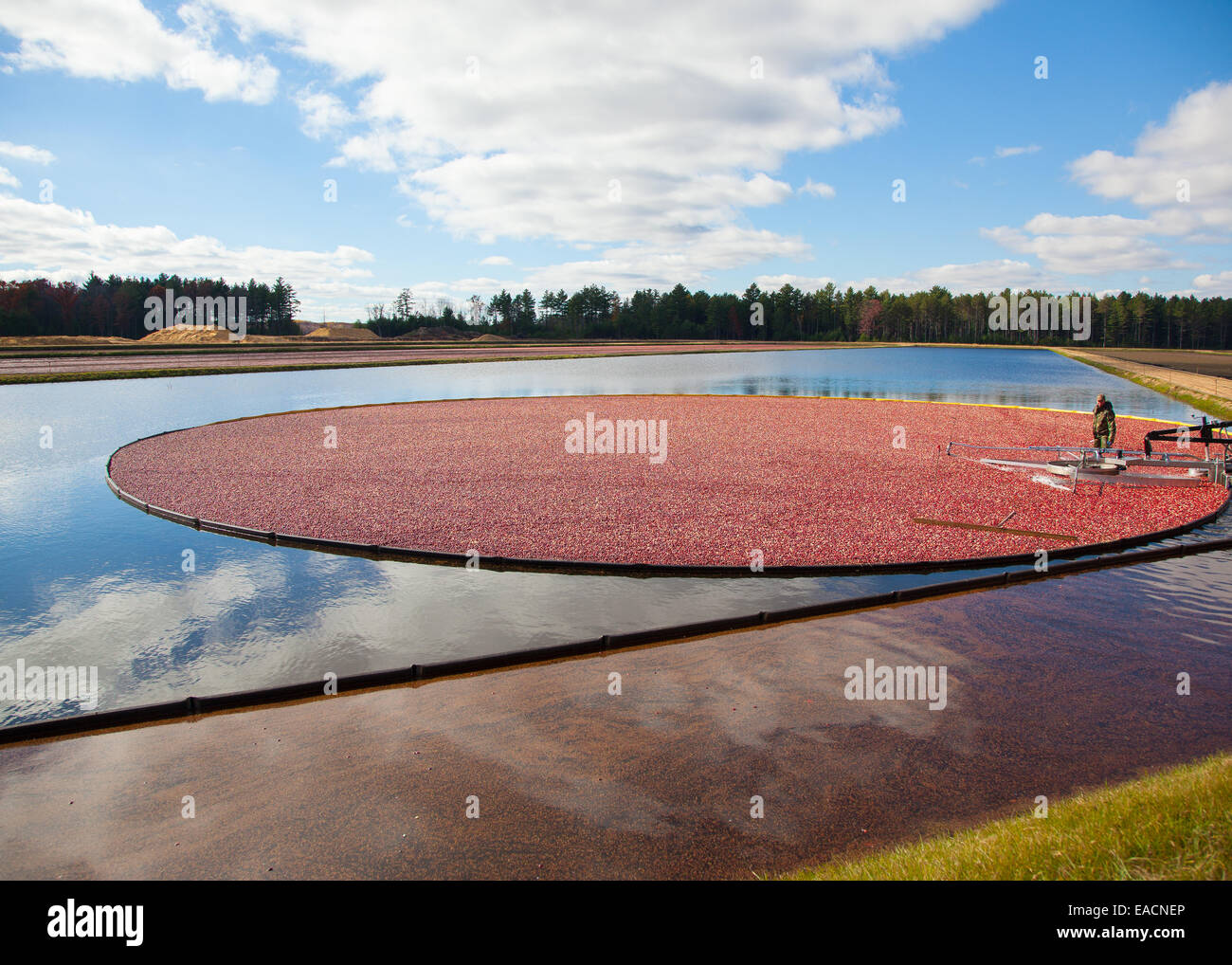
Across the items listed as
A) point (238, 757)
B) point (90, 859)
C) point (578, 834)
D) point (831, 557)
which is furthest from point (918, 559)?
point (90, 859)

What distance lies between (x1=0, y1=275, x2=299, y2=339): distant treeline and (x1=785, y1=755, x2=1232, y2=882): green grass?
155 meters

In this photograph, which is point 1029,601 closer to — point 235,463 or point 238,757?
point 238,757

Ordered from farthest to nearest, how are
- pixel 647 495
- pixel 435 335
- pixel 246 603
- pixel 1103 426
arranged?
pixel 435 335
pixel 1103 426
pixel 647 495
pixel 246 603

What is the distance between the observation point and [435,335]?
163 meters

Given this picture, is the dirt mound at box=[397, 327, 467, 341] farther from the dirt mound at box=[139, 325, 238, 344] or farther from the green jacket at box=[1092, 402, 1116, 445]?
the green jacket at box=[1092, 402, 1116, 445]

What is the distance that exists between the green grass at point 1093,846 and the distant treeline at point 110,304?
510 ft

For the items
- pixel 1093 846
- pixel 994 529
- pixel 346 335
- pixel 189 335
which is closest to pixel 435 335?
pixel 346 335

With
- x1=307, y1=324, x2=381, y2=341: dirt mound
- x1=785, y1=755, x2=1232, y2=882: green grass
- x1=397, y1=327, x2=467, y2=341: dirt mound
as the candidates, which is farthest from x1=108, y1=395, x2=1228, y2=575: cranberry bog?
x1=397, y1=327, x2=467, y2=341: dirt mound

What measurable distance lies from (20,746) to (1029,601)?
10.9 m

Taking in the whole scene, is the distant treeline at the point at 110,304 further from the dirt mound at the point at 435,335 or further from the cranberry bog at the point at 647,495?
the cranberry bog at the point at 647,495

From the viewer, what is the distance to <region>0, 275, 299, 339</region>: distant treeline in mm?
126812

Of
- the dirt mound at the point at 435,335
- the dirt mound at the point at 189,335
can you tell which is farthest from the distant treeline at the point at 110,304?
the dirt mound at the point at 435,335

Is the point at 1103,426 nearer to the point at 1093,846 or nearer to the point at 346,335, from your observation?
the point at 1093,846

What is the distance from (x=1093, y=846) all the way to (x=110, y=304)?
176232mm
